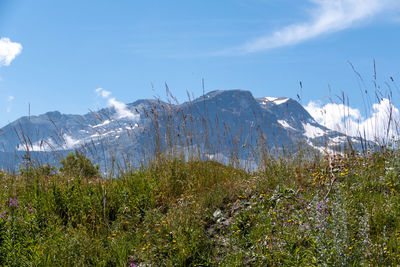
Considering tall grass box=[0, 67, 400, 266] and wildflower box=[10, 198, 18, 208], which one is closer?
tall grass box=[0, 67, 400, 266]

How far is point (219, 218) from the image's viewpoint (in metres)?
4.76

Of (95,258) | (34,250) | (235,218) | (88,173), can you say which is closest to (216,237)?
(235,218)

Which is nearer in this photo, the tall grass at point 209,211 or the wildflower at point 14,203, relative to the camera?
the tall grass at point 209,211

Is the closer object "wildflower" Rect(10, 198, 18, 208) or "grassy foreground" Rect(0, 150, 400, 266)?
"grassy foreground" Rect(0, 150, 400, 266)

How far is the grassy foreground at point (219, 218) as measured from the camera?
11.7 ft

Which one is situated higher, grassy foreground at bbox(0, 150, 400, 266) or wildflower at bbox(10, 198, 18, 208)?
wildflower at bbox(10, 198, 18, 208)

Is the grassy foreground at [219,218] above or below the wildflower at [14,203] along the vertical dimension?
below

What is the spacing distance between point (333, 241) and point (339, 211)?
0.30 m

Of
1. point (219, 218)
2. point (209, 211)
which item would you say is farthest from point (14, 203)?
point (219, 218)

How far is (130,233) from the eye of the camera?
4652 millimetres

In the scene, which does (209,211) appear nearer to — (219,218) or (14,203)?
(219,218)

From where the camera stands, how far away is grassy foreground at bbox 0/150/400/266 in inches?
140

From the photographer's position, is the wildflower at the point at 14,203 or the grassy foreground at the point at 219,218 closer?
the grassy foreground at the point at 219,218

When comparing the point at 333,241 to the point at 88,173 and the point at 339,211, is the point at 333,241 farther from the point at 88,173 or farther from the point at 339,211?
the point at 88,173
